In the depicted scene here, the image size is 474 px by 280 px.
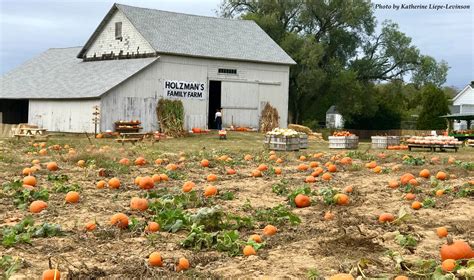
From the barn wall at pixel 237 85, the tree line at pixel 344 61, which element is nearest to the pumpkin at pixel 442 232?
the barn wall at pixel 237 85

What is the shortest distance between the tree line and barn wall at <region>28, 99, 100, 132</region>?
22271 millimetres

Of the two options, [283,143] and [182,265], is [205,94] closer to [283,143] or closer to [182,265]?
[283,143]

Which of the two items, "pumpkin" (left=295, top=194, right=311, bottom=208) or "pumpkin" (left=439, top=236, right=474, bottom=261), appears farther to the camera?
"pumpkin" (left=295, top=194, right=311, bottom=208)

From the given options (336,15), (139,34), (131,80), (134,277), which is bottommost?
(134,277)

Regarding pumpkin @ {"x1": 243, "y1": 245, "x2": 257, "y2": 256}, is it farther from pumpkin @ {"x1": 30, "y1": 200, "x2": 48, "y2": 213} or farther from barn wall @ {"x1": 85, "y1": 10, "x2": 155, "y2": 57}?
barn wall @ {"x1": 85, "y1": 10, "x2": 155, "y2": 57}

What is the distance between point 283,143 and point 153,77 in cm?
1320

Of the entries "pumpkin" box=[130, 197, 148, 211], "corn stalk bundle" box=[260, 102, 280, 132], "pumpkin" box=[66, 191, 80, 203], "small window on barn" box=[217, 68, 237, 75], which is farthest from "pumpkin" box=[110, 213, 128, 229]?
"corn stalk bundle" box=[260, 102, 280, 132]

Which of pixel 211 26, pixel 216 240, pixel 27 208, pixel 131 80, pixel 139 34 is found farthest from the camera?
pixel 211 26

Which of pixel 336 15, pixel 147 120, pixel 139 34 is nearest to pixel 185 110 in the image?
pixel 147 120

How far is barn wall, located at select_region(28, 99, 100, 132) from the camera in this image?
35.2m

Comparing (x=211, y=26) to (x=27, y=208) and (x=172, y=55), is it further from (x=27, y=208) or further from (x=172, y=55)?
(x=27, y=208)

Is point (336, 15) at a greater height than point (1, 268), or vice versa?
point (336, 15)

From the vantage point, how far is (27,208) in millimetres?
9523

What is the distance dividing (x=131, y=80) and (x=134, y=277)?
1204 inches
